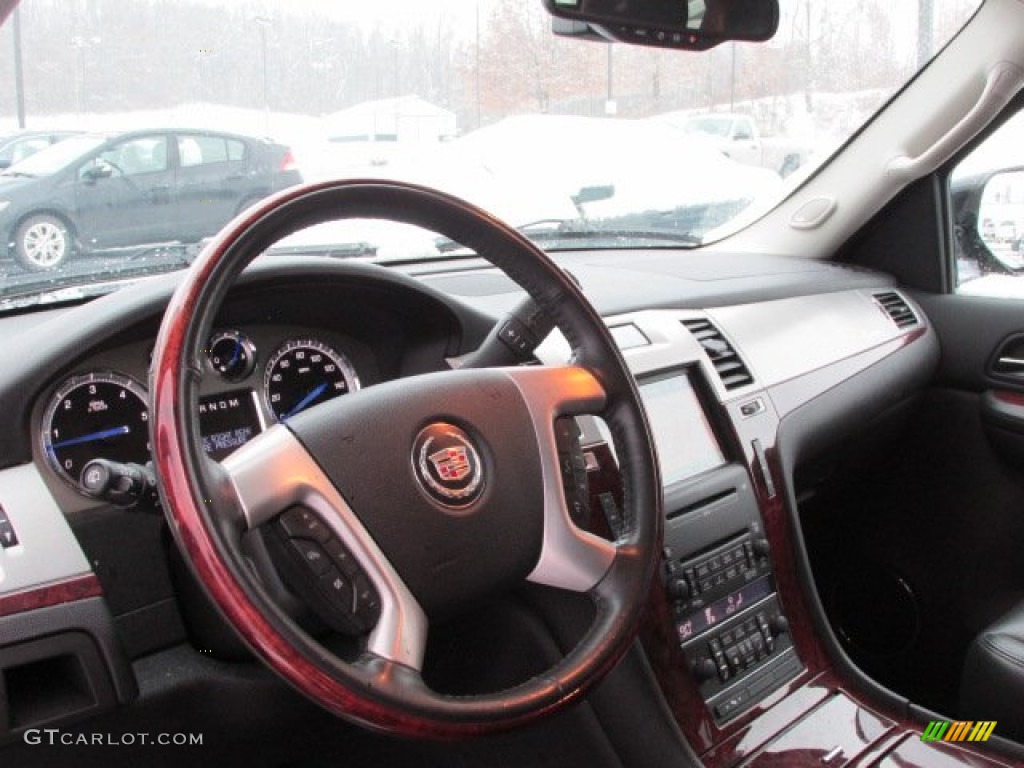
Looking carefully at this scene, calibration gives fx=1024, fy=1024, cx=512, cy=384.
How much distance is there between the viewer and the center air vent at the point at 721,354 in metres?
2.20

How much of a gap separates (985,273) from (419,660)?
2.53 m

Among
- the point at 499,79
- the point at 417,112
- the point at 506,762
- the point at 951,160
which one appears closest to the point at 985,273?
the point at 951,160

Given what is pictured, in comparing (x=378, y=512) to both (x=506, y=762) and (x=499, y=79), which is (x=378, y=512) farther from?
(x=499, y=79)

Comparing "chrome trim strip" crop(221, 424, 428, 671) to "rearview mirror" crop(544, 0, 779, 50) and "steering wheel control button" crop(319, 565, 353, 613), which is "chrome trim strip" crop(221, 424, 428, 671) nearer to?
"steering wheel control button" crop(319, 565, 353, 613)

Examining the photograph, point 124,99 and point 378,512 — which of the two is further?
point 124,99

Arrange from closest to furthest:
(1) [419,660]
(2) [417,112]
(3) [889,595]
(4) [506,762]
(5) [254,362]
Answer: (1) [419,660], (5) [254,362], (4) [506,762], (2) [417,112], (3) [889,595]

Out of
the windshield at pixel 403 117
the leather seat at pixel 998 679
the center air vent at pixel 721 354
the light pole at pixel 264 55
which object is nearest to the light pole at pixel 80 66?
the windshield at pixel 403 117

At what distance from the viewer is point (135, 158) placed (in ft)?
6.18

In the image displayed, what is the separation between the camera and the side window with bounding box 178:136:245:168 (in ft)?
6.41

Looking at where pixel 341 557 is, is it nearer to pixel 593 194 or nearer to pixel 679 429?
pixel 679 429

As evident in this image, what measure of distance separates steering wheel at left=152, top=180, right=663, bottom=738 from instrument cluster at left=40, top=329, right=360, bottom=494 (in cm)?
24

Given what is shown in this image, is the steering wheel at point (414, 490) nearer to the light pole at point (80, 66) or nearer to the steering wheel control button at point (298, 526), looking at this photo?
the steering wheel control button at point (298, 526)

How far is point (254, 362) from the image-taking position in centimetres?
165

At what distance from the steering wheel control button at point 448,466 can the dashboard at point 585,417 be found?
0.65 feet
